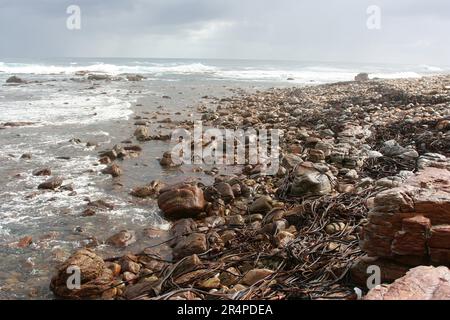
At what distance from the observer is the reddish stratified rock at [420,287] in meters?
2.70

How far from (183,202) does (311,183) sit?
2351 mm

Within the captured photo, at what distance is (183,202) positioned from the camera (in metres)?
6.75

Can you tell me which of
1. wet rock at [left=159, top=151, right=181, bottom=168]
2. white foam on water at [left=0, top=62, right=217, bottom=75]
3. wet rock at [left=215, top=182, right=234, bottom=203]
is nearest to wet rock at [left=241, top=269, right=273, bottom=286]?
wet rock at [left=215, top=182, right=234, bottom=203]

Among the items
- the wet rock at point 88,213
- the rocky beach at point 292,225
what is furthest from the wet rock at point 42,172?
the wet rock at point 88,213

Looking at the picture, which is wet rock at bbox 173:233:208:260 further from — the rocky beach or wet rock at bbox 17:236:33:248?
wet rock at bbox 17:236:33:248

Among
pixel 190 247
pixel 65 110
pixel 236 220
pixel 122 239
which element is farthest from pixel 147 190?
pixel 65 110

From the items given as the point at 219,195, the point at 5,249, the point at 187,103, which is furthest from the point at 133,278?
the point at 187,103

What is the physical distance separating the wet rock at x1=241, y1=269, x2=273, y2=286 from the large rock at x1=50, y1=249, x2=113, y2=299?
1.68 m

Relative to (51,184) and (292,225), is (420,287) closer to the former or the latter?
(292,225)

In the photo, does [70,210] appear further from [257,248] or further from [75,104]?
[75,104]

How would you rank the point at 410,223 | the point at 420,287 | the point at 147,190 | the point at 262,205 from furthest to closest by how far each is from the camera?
the point at 147,190 < the point at 262,205 < the point at 410,223 < the point at 420,287

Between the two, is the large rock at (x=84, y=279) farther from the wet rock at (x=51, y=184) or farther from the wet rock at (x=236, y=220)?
the wet rock at (x=51, y=184)

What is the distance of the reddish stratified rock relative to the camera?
2699 mm

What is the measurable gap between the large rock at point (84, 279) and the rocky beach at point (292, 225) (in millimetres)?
13
